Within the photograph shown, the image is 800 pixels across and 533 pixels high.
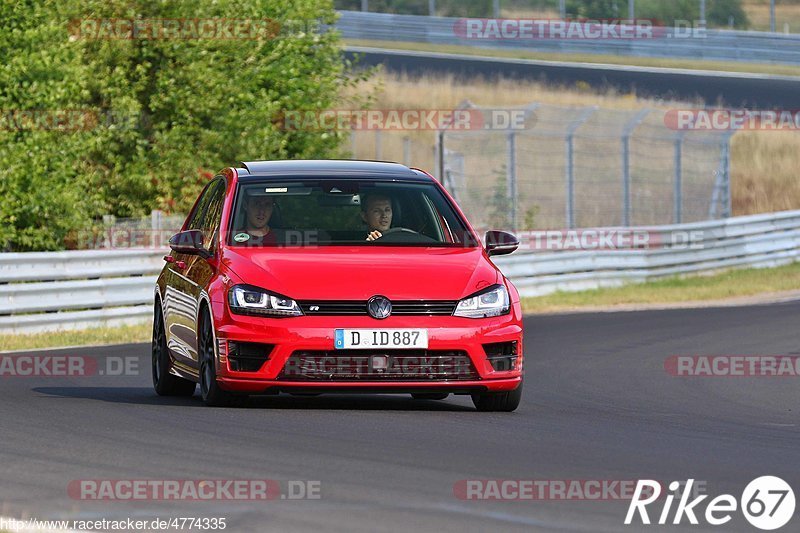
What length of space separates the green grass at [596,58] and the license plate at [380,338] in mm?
41790

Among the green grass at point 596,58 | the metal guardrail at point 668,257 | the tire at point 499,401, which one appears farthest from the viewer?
the green grass at point 596,58

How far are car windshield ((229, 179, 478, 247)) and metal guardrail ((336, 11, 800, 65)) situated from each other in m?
39.1

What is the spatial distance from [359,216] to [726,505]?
191 inches

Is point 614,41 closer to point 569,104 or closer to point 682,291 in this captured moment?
point 569,104

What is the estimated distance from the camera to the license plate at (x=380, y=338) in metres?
9.73

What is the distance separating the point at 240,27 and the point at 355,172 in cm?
1576

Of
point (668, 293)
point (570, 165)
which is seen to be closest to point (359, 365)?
point (668, 293)

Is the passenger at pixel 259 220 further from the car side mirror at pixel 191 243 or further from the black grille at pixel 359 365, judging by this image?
the black grille at pixel 359 365

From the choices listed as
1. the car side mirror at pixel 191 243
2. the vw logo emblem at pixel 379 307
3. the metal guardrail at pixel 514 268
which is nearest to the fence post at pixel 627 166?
the metal guardrail at pixel 514 268

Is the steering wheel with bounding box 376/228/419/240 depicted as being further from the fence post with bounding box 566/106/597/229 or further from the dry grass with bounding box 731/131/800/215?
the dry grass with bounding box 731/131/800/215

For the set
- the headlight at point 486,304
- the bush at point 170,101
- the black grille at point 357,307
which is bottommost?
the bush at point 170,101

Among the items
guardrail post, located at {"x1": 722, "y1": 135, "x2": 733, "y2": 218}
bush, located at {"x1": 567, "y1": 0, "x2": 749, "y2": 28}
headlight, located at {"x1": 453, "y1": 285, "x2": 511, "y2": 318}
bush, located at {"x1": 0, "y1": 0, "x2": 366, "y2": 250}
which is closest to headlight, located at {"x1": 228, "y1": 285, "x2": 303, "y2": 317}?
headlight, located at {"x1": 453, "y1": 285, "x2": 511, "y2": 318}

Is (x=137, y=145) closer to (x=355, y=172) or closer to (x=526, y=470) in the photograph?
(x=355, y=172)

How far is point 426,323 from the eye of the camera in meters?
9.82
